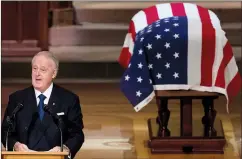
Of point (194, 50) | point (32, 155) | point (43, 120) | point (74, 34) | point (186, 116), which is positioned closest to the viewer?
point (32, 155)

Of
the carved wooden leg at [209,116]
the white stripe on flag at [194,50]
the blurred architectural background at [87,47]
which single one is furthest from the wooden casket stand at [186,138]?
the blurred architectural background at [87,47]

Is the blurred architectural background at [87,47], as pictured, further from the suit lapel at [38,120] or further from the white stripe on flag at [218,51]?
the suit lapel at [38,120]

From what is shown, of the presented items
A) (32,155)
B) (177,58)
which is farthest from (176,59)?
(32,155)

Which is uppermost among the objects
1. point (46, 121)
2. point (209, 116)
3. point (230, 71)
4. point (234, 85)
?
point (46, 121)

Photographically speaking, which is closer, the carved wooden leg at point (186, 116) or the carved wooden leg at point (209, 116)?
the carved wooden leg at point (186, 116)

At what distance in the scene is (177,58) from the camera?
5.80 m

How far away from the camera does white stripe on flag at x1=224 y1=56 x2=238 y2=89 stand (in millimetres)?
5998

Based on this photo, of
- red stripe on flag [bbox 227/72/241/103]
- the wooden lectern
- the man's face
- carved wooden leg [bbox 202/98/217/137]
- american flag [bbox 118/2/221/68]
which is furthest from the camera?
carved wooden leg [bbox 202/98/217/137]

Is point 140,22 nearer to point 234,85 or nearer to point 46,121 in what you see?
point 234,85

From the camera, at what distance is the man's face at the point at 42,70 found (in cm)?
362

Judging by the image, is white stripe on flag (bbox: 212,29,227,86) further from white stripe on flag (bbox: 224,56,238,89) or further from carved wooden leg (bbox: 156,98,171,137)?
carved wooden leg (bbox: 156,98,171,137)

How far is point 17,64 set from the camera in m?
9.98

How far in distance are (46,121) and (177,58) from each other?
2239mm

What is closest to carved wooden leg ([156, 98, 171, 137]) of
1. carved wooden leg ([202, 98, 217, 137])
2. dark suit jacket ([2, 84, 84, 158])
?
carved wooden leg ([202, 98, 217, 137])
